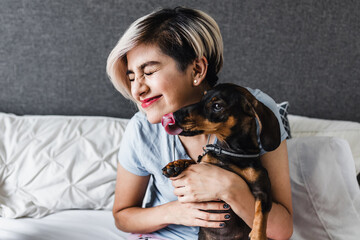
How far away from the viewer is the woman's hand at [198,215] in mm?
1049

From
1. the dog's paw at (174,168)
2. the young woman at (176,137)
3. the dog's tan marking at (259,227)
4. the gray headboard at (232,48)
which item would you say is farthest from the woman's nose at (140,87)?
the gray headboard at (232,48)

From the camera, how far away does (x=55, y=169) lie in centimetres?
175

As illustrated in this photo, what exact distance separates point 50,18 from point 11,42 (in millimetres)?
268

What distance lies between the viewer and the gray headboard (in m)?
1.98

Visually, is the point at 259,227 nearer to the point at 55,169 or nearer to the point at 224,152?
the point at 224,152

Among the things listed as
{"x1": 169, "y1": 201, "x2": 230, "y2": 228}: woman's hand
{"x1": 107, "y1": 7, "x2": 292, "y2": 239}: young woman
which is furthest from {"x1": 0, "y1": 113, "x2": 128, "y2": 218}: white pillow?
{"x1": 169, "y1": 201, "x2": 230, "y2": 228}: woman's hand

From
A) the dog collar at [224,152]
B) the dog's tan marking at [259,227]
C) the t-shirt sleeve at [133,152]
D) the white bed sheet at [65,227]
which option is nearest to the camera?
the dog's tan marking at [259,227]

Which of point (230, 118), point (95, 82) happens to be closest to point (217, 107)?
point (230, 118)

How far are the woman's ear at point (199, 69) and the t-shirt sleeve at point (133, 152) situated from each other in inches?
11.9

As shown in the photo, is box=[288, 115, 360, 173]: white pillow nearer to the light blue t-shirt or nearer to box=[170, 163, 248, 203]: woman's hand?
the light blue t-shirt

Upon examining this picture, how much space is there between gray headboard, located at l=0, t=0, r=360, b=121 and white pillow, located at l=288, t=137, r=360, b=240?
2.10 ft

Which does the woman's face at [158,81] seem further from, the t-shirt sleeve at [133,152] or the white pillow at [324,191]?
the white pillow at [324,191]

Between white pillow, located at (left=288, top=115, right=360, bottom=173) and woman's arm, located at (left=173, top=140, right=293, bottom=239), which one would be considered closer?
woman's arm, located at (left=173, top=140, right=293, bottom=239)

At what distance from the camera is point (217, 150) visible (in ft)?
3.20
